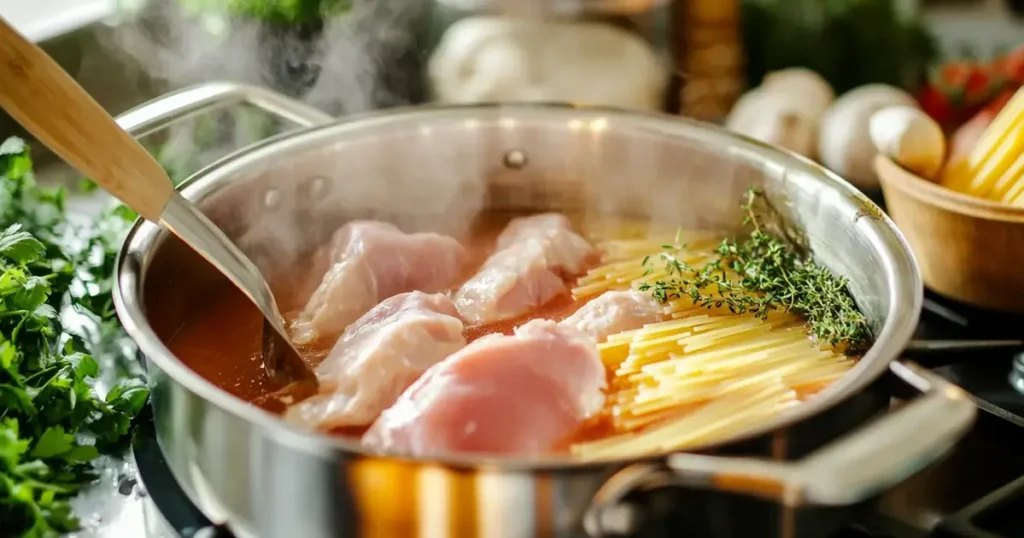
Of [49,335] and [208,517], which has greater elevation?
[49,335]

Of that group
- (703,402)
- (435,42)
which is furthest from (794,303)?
(435,42)

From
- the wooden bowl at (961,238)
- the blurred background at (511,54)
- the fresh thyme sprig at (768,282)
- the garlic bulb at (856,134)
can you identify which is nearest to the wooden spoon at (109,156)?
the fresh thyme sprig at (768,282)

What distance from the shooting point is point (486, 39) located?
2.15 metres

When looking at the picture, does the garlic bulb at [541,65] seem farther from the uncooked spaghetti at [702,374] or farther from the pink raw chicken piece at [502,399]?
the pink raw chicken piece at [502,399]

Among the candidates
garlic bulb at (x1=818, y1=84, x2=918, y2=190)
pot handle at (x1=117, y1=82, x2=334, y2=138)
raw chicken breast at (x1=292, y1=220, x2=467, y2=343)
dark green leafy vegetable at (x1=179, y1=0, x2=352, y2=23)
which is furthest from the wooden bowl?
dark green leafy vegetable at (x1=179, y1=0, x2=352, y2=23)

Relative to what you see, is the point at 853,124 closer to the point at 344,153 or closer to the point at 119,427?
the point at 344,153

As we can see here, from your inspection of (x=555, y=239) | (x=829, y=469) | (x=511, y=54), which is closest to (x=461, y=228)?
(x=555, y=239)

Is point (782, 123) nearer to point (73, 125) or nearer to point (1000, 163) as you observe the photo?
point (1000, 163)

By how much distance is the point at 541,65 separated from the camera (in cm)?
213

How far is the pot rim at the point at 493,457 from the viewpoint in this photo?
0.88 meters

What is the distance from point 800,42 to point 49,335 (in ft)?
5.72

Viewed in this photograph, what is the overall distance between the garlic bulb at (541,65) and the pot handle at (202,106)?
574 mm

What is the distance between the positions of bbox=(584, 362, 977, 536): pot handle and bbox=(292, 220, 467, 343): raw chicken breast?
0.67 m

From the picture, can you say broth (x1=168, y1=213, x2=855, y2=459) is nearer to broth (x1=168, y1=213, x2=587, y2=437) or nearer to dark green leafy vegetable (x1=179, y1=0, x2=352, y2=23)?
broth (x1=168, y1=213, x2=587, y2=437)
